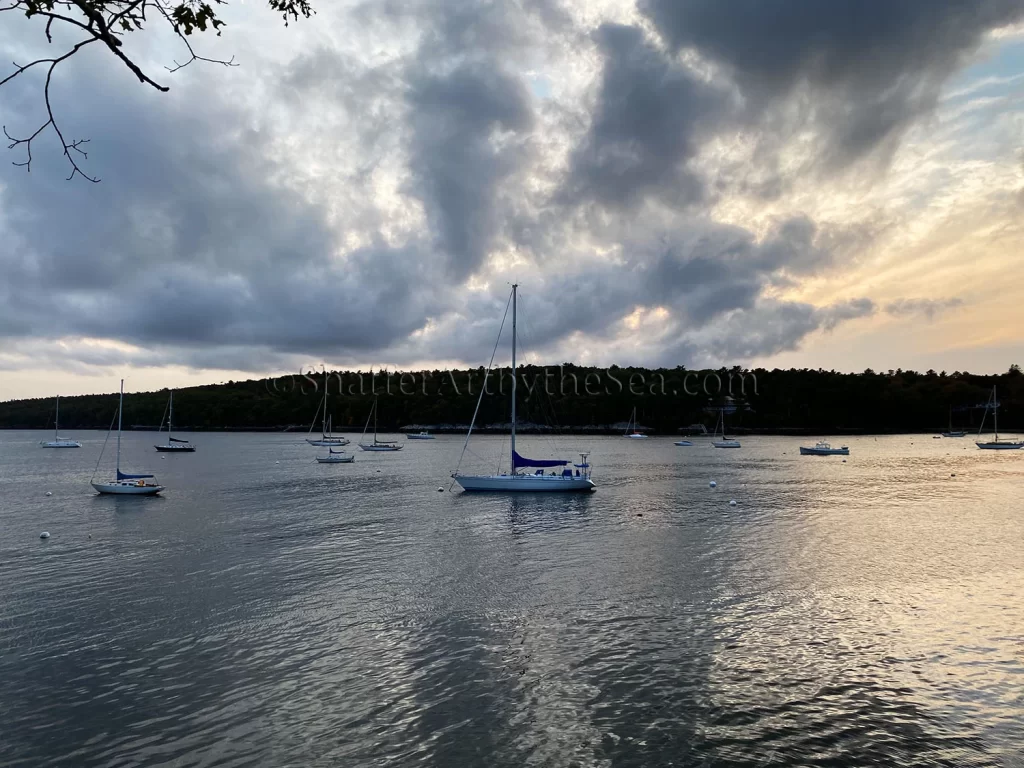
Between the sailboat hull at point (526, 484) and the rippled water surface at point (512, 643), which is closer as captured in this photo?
the rippled water surface at point (512, 643)

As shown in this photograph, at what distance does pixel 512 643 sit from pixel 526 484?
40.5 metres

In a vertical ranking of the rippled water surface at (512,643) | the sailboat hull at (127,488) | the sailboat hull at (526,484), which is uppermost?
the sailboat hull at (526,484)

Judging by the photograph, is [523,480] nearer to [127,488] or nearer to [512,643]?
[127,488]

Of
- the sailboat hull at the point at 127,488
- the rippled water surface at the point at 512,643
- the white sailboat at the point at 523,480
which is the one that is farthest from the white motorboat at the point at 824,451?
the sailboat hull at the point at 127,488

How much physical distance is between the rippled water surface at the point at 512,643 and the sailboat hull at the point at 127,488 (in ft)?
52.9

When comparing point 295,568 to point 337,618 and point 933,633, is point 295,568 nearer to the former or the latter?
point 337,618

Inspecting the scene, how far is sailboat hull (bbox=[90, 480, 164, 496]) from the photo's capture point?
62.7m

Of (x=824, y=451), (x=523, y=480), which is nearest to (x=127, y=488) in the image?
(x=523, y=480)

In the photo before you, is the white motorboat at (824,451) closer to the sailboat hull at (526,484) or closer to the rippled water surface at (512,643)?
the sailboat hull at (526,484)

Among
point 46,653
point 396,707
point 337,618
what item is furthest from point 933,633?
point 46,653

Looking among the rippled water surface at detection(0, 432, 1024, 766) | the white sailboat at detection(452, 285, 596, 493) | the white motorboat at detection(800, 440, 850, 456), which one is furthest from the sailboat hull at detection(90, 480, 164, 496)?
the white motorboat at detection(800, 440, 850, 456)

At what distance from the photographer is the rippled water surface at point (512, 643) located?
14.4 m

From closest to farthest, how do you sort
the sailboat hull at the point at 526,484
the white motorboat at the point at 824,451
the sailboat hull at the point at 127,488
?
the sailboat hull at the point at 526,484 → the sailboat hull at the point at 127,488 → the white motorboat at the point at 824,451

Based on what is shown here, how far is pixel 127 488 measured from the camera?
206ft
